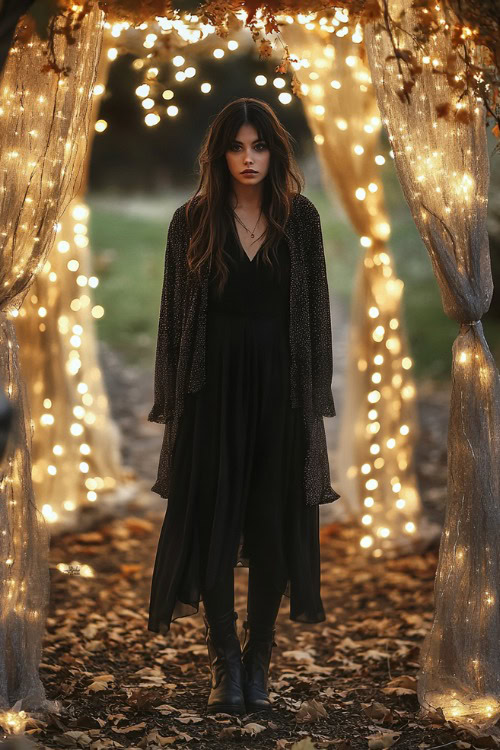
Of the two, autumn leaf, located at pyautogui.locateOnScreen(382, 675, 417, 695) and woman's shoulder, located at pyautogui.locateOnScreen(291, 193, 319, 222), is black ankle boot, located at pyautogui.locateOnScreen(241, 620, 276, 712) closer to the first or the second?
autumn leaf, located at pyautogui.locateOnScreen(382, 675, 417, 695)

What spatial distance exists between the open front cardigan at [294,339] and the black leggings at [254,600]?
35 cm

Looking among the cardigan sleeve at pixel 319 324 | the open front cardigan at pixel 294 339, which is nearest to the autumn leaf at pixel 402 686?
the open front cardigan at pixel 294 339

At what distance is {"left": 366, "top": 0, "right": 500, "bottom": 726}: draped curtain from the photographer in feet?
11.9

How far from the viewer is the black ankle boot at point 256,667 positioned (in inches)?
147

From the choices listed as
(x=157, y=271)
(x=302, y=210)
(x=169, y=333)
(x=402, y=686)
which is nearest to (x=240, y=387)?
(x=169, y=333)

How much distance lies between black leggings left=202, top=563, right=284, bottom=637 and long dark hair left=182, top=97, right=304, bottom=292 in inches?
40.7

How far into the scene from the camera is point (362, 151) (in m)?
5.54

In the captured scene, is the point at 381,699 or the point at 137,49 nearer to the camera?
the point at 381,699

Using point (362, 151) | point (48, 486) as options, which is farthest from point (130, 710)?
point (362, 151)

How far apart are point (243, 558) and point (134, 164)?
12.0 m

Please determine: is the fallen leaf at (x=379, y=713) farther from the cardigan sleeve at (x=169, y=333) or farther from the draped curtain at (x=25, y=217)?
the cardigan sleeve at (x=169, y=333)

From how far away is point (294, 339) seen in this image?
11.8 ft

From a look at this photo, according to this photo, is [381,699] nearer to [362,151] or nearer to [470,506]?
[470,506]

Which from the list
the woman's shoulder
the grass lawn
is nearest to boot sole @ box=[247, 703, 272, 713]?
the woman's shoulder
